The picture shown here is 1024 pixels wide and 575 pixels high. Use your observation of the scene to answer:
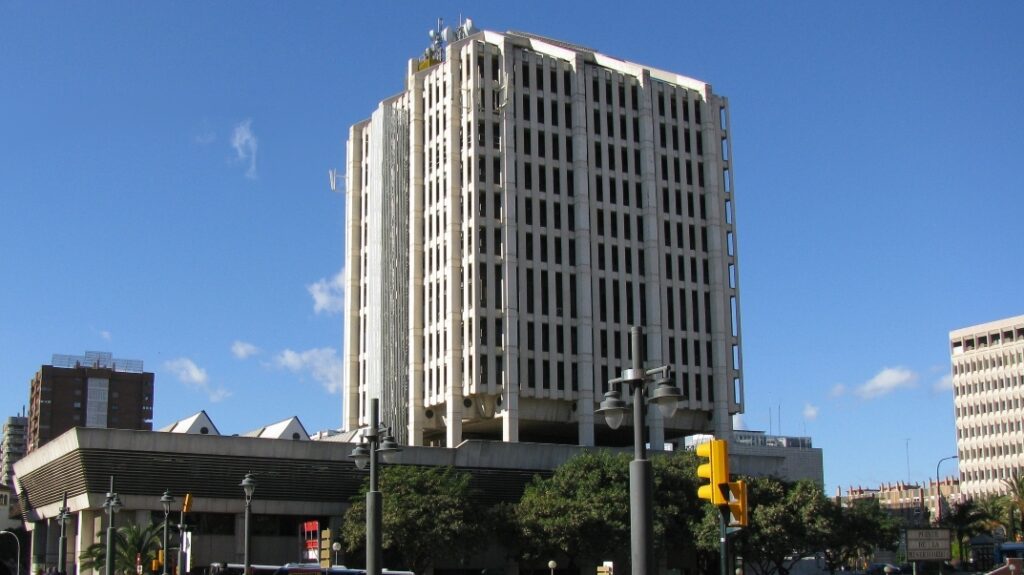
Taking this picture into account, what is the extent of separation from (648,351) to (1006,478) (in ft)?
299

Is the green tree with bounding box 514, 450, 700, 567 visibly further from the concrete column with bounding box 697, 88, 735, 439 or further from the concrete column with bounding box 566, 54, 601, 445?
the concrete column with bounding box 697, 88, 735, 439

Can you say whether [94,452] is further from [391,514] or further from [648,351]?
[648,351]

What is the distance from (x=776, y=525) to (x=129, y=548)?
3868 centimetres

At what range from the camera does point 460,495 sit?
77.9 m

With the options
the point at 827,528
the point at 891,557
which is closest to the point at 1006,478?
the point at 891,557

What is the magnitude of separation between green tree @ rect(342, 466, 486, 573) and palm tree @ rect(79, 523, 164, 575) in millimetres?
11577

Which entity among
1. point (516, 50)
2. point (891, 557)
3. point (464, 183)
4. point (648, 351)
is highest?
point (516, 50)

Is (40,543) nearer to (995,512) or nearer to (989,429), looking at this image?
(995,512)

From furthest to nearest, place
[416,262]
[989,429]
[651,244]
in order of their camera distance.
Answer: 1. [989,429]
2. [651,244]
3. [416,262]

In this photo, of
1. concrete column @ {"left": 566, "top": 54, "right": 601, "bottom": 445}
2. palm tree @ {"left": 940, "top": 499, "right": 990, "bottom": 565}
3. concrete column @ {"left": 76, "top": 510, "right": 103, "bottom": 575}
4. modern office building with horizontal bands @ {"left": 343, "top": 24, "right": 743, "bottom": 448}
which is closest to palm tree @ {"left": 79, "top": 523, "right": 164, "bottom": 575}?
concrete column @ {"left": 76, "top": 510, "right": 103, "bottom": 575}

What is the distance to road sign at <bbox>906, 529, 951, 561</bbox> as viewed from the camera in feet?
96.0

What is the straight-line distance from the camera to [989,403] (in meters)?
176

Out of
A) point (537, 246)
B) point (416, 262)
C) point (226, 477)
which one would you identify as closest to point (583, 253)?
point (537, 246)

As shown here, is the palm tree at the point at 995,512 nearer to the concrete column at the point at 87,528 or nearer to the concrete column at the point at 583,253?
the concrete column at the point at 583,253
